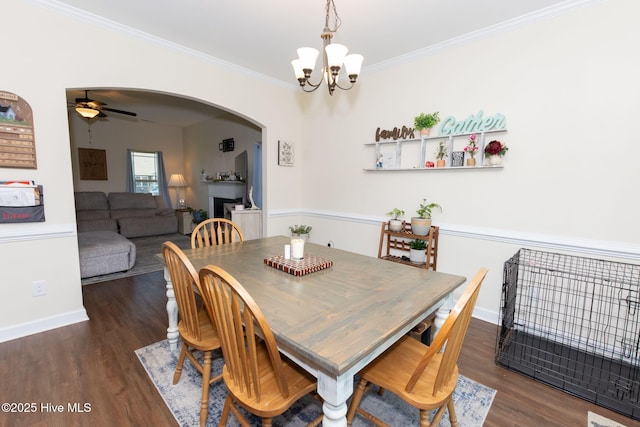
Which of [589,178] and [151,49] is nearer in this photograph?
[589,178]

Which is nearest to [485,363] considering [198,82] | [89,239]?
[198,82]

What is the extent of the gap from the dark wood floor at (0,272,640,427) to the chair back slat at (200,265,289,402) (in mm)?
772

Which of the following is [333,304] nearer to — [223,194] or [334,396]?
[334,396]

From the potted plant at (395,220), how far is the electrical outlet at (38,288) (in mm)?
3137

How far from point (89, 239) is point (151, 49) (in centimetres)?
254

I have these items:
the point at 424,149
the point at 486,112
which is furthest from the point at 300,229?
the point at 486,112

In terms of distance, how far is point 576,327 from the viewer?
2.22 meters

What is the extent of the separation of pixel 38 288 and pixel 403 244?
3303 mm

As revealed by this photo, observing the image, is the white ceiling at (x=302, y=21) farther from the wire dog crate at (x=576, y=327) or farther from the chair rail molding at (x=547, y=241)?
the wire dog crate at (x=576, y=327)

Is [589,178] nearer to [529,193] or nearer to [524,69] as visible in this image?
[529,193]

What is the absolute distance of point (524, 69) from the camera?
233cm

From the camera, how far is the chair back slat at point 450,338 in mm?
987

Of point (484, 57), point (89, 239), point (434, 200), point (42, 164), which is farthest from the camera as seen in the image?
point (89, 239)

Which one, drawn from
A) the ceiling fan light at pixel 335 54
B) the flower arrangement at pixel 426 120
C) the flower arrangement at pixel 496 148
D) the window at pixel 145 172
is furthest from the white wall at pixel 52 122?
the window at pixel 145 172
